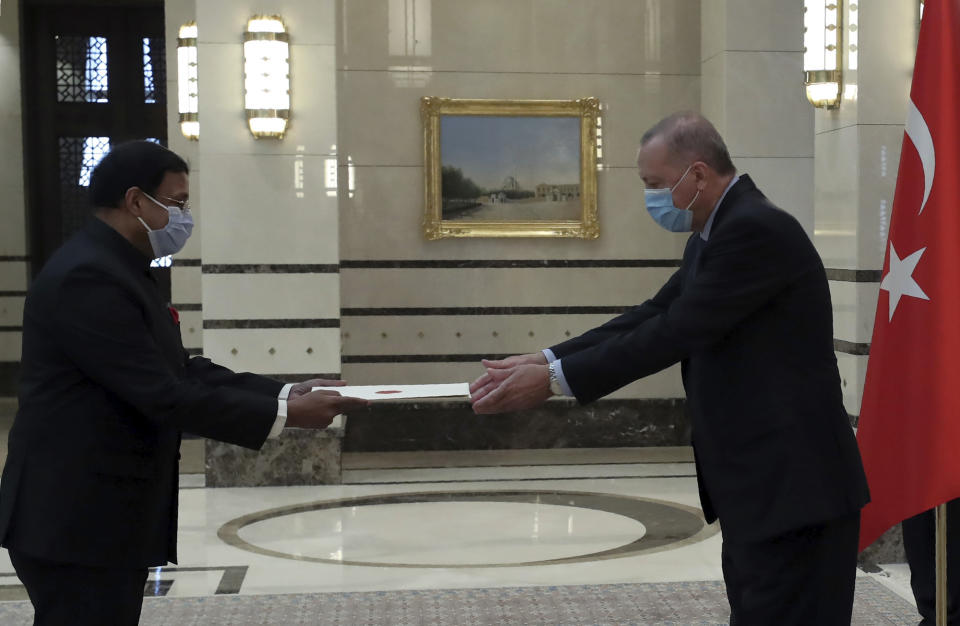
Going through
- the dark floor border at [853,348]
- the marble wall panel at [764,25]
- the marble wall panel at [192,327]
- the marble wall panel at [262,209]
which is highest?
the marble wall panel at [764,25]

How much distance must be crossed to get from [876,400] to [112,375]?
2.52 m

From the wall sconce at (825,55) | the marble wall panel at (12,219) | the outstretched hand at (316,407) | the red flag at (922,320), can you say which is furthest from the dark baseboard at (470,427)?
the outstretched hand at (316,407)

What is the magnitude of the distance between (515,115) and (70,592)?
6753 millimetres

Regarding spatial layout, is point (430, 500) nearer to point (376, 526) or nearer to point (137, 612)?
point (376, 526)

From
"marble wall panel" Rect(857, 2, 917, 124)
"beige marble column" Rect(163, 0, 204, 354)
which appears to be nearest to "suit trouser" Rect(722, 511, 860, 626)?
"marble wall panel" Rect(857, 2, 917, 124)

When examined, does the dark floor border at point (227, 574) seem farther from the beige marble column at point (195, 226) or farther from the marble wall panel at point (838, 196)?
the beige marble column at point (195, 226)

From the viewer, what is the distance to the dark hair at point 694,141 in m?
3.02

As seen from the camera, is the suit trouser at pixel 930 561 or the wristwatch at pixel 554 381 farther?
the suit trouser at pixel 930 561

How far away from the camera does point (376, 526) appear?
665cm

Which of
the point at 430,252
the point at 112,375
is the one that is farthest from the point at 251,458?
the point at 112,375

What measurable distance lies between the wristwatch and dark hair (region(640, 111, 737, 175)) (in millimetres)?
661

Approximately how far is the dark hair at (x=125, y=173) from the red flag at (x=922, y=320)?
7.92 ft

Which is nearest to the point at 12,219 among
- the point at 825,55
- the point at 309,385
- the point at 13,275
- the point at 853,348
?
the point at 13,275

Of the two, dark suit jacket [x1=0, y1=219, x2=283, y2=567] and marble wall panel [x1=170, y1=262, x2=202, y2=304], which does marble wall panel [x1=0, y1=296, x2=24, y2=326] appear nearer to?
marble wall panel [x1=170, y1=262, x2=202, y2=304]
